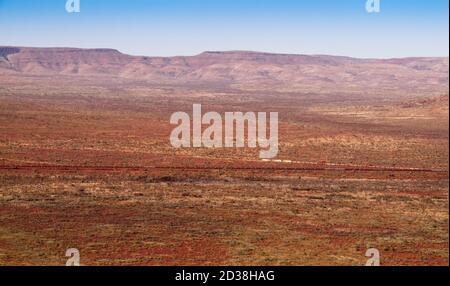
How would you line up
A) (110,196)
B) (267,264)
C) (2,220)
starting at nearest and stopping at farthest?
(267,264) < (2,220) < (110,196)

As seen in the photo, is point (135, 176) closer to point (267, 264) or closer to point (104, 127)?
point (267, 264)

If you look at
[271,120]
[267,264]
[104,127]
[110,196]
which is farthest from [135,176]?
[271,120]

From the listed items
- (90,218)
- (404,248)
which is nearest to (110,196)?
(90,218)

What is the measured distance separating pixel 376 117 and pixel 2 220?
5598cm

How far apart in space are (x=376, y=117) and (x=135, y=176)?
47096 millimetres

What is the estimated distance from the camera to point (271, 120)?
60.6m

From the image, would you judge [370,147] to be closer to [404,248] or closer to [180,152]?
[180,152]

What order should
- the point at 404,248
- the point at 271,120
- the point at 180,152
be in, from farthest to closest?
Result: the point at 271,120, the point at 180,152, the point at 404,248

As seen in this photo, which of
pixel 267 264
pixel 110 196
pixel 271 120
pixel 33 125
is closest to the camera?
pixel 267 264

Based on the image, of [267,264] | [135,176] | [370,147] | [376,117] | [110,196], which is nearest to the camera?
[267,264]

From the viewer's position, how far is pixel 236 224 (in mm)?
18938

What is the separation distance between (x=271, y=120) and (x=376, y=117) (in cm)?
1545

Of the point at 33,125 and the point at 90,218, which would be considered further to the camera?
the point at 33,125

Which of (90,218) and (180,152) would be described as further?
(180,152)
